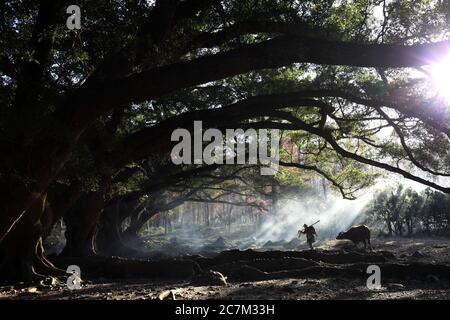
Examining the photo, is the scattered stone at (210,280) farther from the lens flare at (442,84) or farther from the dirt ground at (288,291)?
the lens flare at (442,84)

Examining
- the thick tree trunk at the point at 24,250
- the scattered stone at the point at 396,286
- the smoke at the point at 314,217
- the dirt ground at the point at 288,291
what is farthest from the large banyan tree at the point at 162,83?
the smoke at the point at 314,217

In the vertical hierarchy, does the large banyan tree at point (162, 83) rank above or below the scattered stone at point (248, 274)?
above

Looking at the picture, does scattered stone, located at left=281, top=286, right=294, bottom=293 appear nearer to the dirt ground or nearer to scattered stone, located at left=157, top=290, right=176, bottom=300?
the dirt ground

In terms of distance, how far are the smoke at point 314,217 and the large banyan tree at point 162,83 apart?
95.9 ft

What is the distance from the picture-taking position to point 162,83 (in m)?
6.07

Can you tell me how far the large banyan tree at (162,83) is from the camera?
614cm

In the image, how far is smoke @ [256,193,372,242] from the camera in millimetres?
42781

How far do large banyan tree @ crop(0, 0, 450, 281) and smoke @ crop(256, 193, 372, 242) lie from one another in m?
29.2

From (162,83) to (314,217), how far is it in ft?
149

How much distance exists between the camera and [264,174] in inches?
854

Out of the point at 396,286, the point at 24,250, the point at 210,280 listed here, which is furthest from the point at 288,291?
the point at 24,250

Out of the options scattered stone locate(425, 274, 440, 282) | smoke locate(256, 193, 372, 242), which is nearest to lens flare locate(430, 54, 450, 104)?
scattered stone locate(425, 274, 440, 282)
